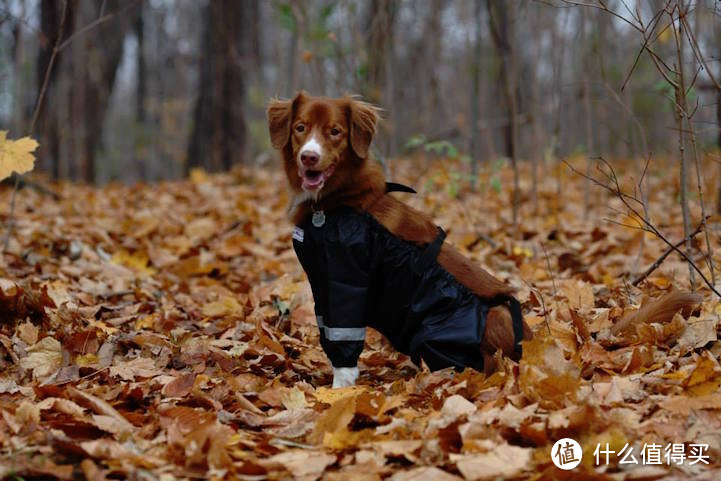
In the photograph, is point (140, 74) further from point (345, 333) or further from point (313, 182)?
point (345, 333)

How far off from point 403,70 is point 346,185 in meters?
21.8

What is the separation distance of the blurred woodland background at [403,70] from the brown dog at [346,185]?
122cm

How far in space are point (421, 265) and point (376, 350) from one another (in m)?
1.03

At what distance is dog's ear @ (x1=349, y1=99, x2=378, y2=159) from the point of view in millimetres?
3834

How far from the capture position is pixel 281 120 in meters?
3.97

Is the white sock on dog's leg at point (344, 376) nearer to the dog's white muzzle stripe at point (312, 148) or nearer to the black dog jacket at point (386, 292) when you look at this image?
the black dog jacket at point (386, 292)

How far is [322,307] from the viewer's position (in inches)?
148

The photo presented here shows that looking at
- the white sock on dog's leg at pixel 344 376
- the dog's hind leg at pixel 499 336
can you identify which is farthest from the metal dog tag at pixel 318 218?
the dog's hind leg at pixel 499 336

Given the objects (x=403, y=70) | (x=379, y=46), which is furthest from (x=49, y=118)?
(x=403, y=70)

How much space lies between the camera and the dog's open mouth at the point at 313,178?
3732 millimetres

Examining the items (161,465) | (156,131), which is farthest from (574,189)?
(156,131)

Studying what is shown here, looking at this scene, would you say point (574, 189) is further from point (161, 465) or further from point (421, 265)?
point (161, 465)

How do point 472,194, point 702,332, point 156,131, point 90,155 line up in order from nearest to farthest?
point 702,332
point 472,194
point 90,155
point 156,131

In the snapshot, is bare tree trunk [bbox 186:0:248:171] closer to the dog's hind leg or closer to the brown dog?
the brown dog
